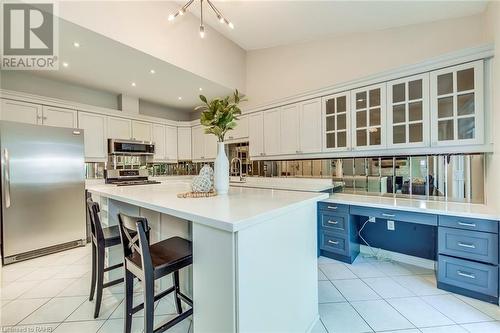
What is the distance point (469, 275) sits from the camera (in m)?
1.95

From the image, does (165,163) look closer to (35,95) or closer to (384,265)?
(35,95)

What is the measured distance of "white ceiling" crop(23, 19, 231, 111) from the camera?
102 inches

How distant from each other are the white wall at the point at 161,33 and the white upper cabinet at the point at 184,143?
187cm

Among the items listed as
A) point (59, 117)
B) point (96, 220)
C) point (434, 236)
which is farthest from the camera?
point (59, 117)

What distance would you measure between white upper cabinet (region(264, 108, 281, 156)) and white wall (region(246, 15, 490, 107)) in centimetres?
61

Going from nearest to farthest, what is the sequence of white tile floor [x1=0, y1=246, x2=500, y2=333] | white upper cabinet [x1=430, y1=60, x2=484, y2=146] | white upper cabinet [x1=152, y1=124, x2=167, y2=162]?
white tile floor [x1=0, y1=246, x2=500, y2=333], white upper cabinet [x1=430, y1=60, x2=484, y2=146], white upper cabinet [x1=152, y1=124, x2=167, y2=162]

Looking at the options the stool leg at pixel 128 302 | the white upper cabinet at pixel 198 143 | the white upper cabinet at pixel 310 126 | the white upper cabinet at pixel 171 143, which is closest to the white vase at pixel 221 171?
the stool leg at pixel 128 302

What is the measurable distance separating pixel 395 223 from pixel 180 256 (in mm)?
2641

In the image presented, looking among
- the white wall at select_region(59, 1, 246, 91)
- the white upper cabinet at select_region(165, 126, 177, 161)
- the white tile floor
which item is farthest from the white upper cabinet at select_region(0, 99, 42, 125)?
the white upper cabinet at select_region(165, 126, 177, 161)

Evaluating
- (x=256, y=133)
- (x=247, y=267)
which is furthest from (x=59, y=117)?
(x=247, y=267)

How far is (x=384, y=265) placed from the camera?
8.66ft

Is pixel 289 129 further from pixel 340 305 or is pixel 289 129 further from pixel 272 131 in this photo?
pixel 340 305

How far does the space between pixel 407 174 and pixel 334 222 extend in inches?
42.2

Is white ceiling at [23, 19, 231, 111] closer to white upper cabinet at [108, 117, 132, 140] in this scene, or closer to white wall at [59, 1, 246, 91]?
white wall at [59, 1, 246, 91]
